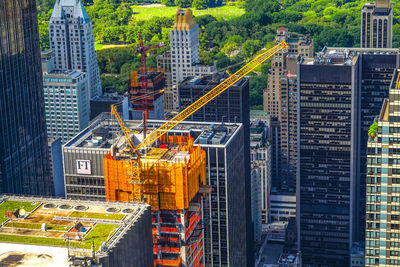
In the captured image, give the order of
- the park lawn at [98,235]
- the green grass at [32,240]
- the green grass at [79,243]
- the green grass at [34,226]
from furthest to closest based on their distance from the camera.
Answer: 1. the green grass at [34,226]
2. the green grass at [32,240]
3. the green grass at [79,243]
4. the park lawn at [98,235]

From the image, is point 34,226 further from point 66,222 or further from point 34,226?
point 66,222

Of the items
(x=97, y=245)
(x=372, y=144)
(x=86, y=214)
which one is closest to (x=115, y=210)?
(x=86, y=214)

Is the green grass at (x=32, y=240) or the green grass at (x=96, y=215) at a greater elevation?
the green grass at (x=96, y=215)

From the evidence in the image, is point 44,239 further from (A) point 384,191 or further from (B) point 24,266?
(A) point 384,191

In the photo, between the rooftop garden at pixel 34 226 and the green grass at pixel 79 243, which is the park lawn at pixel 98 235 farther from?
the rooftop garden at pixel 34 226

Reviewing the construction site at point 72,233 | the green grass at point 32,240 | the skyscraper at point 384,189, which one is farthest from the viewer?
the skyscraper at point 384,189

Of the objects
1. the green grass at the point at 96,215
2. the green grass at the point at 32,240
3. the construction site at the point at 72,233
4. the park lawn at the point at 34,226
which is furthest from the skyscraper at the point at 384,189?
the green grass at the point at 32,240

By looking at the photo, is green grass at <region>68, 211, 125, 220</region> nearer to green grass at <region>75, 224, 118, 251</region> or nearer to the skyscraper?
green grass at <region>75, 224, 118, 251</region>

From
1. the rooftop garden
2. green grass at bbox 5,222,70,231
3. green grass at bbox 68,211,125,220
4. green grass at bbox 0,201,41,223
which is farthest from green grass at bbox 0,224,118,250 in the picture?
green grass at bbox 0,201,41,223
